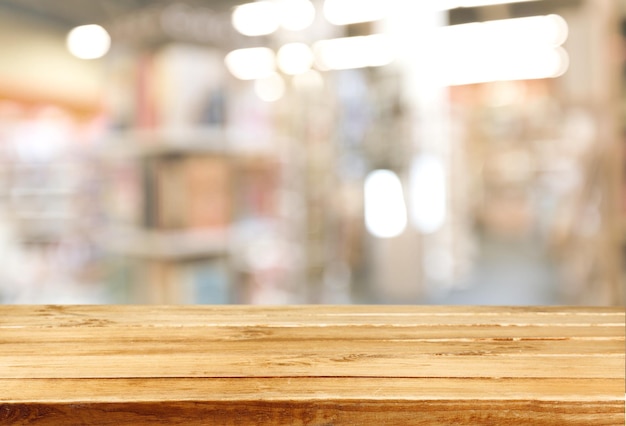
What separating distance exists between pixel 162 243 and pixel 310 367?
255 centimetres

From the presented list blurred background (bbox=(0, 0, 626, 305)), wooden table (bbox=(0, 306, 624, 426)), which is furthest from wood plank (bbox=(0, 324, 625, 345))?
blurred background (bbox=(0, 0, 626, 305))

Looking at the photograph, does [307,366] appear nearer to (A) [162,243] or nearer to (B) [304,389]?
(B) [304,389]

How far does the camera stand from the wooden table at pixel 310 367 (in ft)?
1.08

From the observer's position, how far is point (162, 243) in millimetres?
2832

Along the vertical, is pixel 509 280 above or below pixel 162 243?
below

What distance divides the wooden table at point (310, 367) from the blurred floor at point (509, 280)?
14.8 ft

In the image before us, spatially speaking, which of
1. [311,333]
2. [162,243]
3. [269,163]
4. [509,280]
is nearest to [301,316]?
[311,333]

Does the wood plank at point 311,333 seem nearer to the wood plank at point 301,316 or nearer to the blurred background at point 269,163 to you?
the wood plank at point 301,316

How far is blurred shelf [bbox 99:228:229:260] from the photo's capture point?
2.84 m

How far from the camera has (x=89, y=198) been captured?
3.52m

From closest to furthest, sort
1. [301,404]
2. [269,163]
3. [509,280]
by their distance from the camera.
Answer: [301,404] < [269,163] < [509,280]

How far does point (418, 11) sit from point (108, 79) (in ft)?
10.4

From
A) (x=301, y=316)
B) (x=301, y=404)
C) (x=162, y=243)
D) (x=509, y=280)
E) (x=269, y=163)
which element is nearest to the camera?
(x=301, y=404)

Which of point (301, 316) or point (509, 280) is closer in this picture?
point (301, 316)
